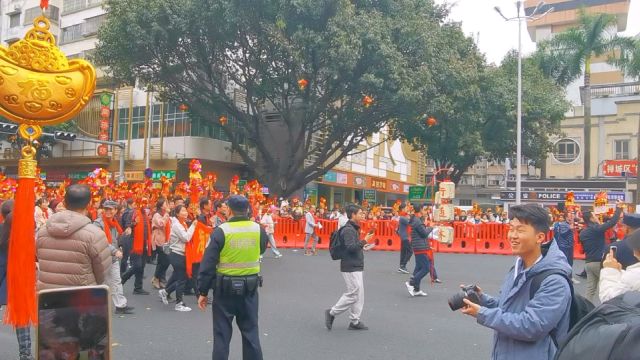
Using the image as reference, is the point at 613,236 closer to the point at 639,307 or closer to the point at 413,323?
the point at 413,323

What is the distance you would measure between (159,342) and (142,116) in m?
27.7

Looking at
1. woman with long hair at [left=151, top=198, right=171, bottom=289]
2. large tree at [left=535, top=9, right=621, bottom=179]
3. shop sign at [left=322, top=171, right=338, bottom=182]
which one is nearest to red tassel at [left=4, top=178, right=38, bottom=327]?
woman with long hair at [left=151, top=198, right=171, bottom=289]

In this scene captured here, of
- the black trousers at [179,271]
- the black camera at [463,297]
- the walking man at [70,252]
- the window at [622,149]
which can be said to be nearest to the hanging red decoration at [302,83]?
the black trousers at [179,271]

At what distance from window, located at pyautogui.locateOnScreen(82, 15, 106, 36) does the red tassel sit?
3421 centimetres

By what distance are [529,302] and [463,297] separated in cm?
34

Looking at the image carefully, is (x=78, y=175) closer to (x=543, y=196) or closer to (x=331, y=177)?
(x=331, y=177)

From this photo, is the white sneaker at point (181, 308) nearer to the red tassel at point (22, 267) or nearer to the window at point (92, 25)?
the red tassel at point (22, 267)

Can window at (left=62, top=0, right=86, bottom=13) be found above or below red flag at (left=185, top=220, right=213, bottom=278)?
above

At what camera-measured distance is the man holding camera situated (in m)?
2.90

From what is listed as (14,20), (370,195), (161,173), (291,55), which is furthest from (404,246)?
(14,20)

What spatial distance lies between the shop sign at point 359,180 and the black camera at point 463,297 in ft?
117

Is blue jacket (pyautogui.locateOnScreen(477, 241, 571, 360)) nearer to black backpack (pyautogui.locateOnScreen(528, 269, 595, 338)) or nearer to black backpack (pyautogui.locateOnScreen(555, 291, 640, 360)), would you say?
black backpack (pyautogui.locateOnScreen(528, 269, 595, 338))

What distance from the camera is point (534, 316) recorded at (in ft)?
9.50

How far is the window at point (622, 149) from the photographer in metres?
38.4
